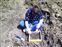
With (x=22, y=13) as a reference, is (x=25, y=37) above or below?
below

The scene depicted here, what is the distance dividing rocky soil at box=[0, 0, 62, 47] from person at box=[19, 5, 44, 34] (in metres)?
0.04

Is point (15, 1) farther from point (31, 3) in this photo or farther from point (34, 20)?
point (34, 20)

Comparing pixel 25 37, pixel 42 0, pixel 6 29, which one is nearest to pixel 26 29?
pixel 25 37

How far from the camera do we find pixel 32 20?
170 cm

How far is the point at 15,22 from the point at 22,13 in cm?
11

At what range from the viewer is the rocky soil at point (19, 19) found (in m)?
1.67

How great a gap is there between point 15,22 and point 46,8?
1.08 feet

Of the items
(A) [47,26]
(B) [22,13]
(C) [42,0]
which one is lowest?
(A) [47,26]

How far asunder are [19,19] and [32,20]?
0.41 ft

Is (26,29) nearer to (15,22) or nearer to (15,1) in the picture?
(15,22)

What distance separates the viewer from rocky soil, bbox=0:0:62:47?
1.67 m

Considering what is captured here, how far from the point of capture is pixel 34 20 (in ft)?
5.58

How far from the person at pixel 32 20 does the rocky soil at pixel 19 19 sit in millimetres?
40

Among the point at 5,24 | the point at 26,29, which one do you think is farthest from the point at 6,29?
the point at 26,29
